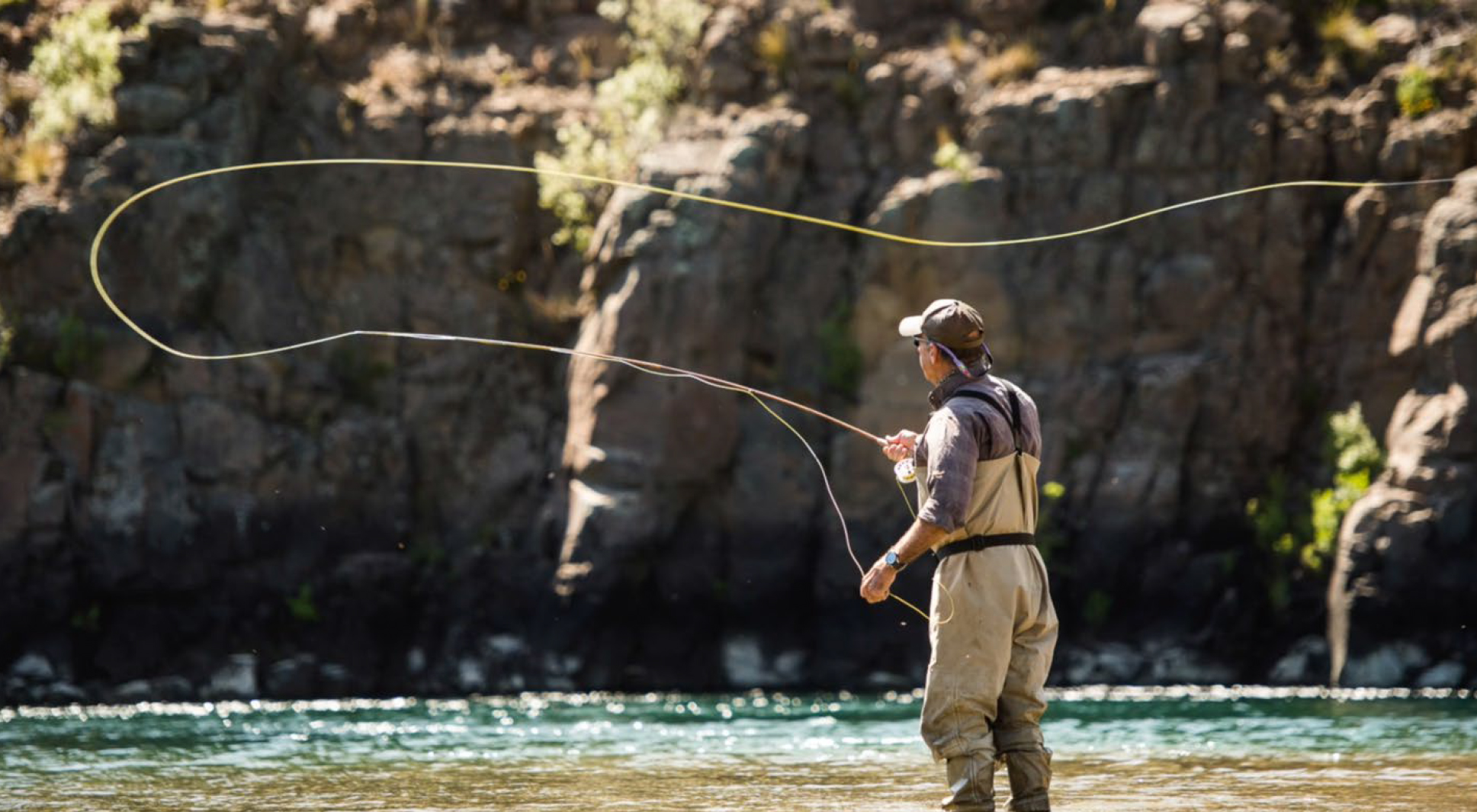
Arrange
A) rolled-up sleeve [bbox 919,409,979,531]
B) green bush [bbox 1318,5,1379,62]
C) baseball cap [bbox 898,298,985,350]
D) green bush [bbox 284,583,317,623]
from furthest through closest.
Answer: green bush [bbox 1318,5,1379,62] < green bush [bbox 284,583,317,623] < baseball cap [bbox 898,298,985,350] < rolled-up sleeve [bbox 919,409,979,531]

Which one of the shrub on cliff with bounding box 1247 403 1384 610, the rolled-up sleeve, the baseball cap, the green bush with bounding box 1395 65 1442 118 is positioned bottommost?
the shrub on cliff with bounding box 1247 403 1384 610

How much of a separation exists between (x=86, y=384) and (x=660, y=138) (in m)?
6.73

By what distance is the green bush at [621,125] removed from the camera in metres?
20.8

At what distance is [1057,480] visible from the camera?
62.2 feet

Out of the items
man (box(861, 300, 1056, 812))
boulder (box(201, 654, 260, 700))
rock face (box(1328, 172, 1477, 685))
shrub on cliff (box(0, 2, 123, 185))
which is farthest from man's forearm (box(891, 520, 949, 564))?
shrub on cliff (box(0, 2, 123, 185))

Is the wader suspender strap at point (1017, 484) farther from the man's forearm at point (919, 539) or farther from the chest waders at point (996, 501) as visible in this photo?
the man's forearm at point (919, 539)

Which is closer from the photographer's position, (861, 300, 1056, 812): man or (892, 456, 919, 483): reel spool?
(861, 300, 1056, 812): man

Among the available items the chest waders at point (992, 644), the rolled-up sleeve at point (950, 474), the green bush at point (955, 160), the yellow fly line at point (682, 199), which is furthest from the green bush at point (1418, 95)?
the rolled-up sleeve at point (950, 474)

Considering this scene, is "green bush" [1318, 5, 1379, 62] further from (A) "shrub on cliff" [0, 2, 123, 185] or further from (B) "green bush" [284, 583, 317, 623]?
(A) "shrub on cliff" [0, 2, 123, 185]

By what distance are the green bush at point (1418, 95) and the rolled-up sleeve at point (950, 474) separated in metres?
15.1

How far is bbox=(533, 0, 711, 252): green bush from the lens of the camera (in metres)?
20.8

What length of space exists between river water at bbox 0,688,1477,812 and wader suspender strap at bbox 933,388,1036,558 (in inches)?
59.1

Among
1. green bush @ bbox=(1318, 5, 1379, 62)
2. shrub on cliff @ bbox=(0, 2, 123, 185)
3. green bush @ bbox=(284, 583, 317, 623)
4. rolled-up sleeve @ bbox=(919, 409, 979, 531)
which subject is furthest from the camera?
green bush @ bbox=(1318, 5, 1379, 62)

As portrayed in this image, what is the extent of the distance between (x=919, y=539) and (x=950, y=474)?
0.22 m
